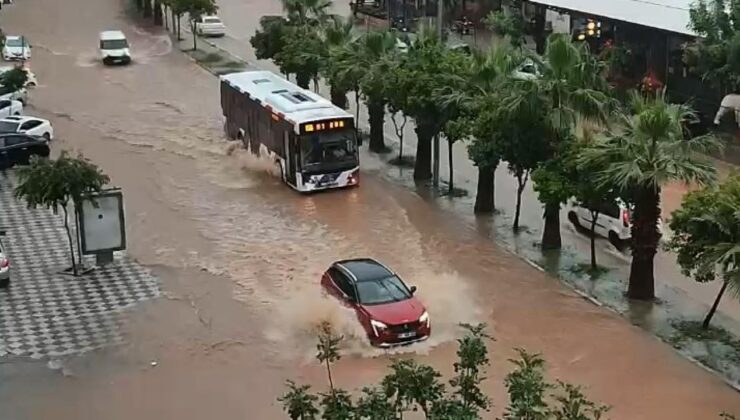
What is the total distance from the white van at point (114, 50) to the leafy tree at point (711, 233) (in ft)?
122

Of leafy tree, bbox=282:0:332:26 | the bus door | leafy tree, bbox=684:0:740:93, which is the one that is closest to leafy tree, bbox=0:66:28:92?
leafy tree, bbox=282:0:332:26

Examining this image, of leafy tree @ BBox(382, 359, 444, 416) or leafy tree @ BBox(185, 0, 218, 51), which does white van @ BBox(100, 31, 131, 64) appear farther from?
leafy tree @ BBox(382, 359, 444, 416)

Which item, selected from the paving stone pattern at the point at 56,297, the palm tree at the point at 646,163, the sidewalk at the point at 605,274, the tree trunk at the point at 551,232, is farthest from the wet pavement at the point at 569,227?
the paving stone pattern at the point at 56,297

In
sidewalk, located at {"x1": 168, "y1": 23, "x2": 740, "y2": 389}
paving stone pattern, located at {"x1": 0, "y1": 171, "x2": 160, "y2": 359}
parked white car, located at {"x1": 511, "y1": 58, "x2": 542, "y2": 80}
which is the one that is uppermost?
parked white car, located at {"x1": 511, "y1": 58, "x2": 542, "y2": 80}

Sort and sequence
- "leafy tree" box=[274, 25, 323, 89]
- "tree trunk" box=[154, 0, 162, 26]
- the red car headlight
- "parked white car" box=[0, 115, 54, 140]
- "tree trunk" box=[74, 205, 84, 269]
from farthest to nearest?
"tree trunk" box=[154, 0, 162, 26] < "leafy tree" box=[274, 25, 323, 89] < "parked white car" box=[0, 115, 54, 140] < "tree trunk" box=[74, 205, 84, 269] < the red car headlight

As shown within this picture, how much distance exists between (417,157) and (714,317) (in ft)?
40.7

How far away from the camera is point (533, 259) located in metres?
26.5

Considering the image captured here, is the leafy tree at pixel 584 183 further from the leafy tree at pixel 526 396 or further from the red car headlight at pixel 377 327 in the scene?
the leafy tree at pixel 526 396

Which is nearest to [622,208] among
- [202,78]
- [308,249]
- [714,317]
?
[714,317]

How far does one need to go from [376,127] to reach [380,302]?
15810 millimetres

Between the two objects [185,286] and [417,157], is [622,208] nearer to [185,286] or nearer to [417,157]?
[417,157]

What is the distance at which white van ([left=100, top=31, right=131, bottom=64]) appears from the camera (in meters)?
53.3

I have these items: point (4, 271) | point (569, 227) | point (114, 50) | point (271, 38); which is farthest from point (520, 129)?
point (114, 50)

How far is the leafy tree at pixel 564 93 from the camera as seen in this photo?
2489 cm
